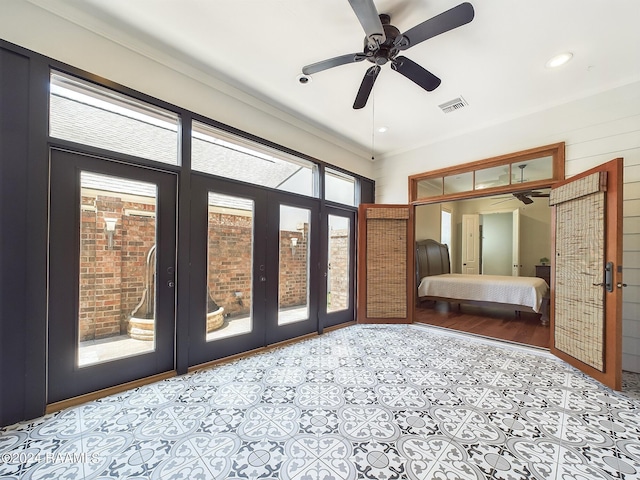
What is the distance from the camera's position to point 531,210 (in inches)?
295

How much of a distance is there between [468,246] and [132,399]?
7.89m

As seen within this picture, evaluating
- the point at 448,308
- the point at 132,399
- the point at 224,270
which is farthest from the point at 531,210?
the point at 132,399

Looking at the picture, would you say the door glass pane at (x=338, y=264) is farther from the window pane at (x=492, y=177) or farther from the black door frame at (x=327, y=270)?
the window pane at (x=492, y=177)

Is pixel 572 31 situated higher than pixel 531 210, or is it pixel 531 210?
pixel 572 31

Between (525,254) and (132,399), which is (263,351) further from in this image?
(525,254)

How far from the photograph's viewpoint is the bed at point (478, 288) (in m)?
4.61

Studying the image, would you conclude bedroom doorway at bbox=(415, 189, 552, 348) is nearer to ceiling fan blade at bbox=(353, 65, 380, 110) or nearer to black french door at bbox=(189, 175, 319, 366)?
black french door at bbox=(189, 175, 319, 366)

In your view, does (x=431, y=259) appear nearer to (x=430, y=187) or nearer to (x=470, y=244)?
(x=470, y=244)

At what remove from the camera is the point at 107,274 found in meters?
2.36

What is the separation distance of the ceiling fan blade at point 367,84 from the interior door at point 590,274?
7.53 ft

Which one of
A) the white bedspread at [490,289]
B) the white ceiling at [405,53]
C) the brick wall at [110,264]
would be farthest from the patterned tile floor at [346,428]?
the white ceiling at [405,53]

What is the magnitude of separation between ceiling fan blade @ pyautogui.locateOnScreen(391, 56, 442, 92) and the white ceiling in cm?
36

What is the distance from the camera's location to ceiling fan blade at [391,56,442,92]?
2.13m

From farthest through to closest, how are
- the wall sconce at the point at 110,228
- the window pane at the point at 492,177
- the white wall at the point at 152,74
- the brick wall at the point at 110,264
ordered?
the window pane at the point at 492,177 → the wall sconce at the point at 110,228 → the brick wall at the point at 110,264 → the white wall at the point at 152,74
